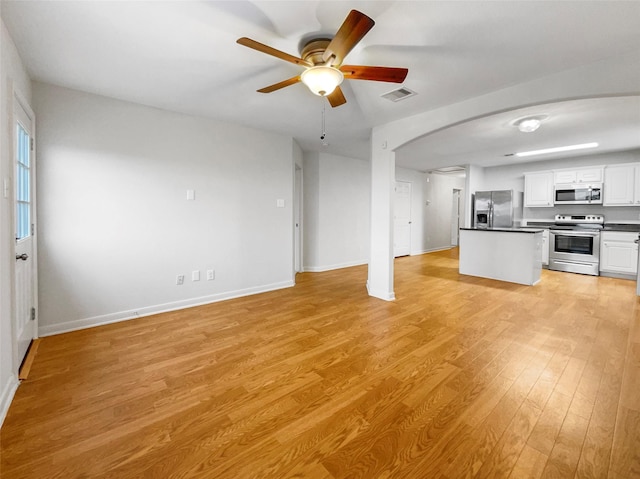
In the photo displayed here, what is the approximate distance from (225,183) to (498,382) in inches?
147

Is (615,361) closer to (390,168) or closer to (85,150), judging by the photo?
(390,168)

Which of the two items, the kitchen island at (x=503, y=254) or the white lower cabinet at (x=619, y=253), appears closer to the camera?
the kitchen island at (x=503, y=254)

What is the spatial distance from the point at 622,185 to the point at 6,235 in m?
8.82

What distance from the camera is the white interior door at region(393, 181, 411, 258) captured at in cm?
756

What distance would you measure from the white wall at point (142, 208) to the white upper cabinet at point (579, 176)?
6.18 metres

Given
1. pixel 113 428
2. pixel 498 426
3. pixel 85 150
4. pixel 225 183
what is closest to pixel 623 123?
pixel 498 426

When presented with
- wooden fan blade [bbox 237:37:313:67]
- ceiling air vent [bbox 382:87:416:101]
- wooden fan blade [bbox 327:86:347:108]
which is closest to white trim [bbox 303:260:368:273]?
ceiling air vent [bbox 382:87:416:101]

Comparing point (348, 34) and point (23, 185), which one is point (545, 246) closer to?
point (348, 34)

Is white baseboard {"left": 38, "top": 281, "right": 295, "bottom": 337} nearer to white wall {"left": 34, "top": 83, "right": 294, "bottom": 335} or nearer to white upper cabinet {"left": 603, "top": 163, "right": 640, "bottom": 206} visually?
white wall {"left": 34, "top": 83, "right": 294, "bottom": 335}

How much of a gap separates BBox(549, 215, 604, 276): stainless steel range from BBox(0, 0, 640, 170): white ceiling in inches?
117

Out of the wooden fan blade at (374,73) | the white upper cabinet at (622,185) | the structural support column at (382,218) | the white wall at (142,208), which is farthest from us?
the white upper cabinet at (622,185)

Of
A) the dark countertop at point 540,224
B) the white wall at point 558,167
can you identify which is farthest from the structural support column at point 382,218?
the white wall at point 558,167

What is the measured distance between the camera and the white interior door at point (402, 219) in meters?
7.56

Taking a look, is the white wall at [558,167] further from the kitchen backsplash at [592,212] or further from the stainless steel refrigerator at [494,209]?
the stainless steel refrigerator at [494,209]
